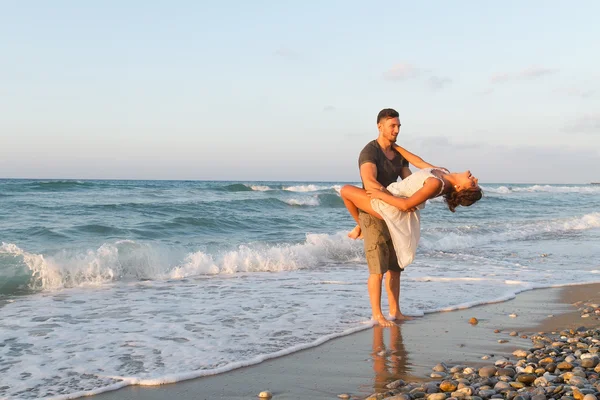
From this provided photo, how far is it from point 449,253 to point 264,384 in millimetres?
9561

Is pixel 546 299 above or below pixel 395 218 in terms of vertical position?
below

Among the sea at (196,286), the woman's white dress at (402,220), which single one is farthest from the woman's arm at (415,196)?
the sea at (196,286)

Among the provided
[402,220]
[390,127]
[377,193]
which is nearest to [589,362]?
[402,220]

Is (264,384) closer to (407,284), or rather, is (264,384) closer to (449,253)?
(407,284)

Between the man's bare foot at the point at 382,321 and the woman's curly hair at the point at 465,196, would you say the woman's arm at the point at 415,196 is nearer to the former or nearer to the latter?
the woman's curly hair at the point at 465,196

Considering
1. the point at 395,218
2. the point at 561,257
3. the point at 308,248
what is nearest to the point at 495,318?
the point at 395,218

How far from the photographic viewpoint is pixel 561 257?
11961 millimetres

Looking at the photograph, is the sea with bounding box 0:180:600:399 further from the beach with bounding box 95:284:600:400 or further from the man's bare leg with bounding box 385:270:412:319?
the man's bare leg with bounding box 385:270:412:319

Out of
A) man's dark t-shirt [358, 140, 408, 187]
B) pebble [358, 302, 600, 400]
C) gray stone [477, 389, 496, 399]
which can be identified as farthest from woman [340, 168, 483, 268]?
gray stone [477, 389, 496, 399]

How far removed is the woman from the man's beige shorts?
0.36 feet

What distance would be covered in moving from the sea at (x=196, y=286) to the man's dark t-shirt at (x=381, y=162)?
1500 millimetres

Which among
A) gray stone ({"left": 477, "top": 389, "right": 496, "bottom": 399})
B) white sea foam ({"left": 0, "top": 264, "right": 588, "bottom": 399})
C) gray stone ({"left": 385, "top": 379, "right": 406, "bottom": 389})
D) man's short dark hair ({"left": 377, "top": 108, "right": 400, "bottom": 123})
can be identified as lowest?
white sea foam ({"left": 0, "top": 264, "right": 588, "bottom": 399})

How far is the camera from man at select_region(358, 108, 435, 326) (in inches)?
219

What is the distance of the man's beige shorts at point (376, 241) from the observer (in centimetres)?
571
